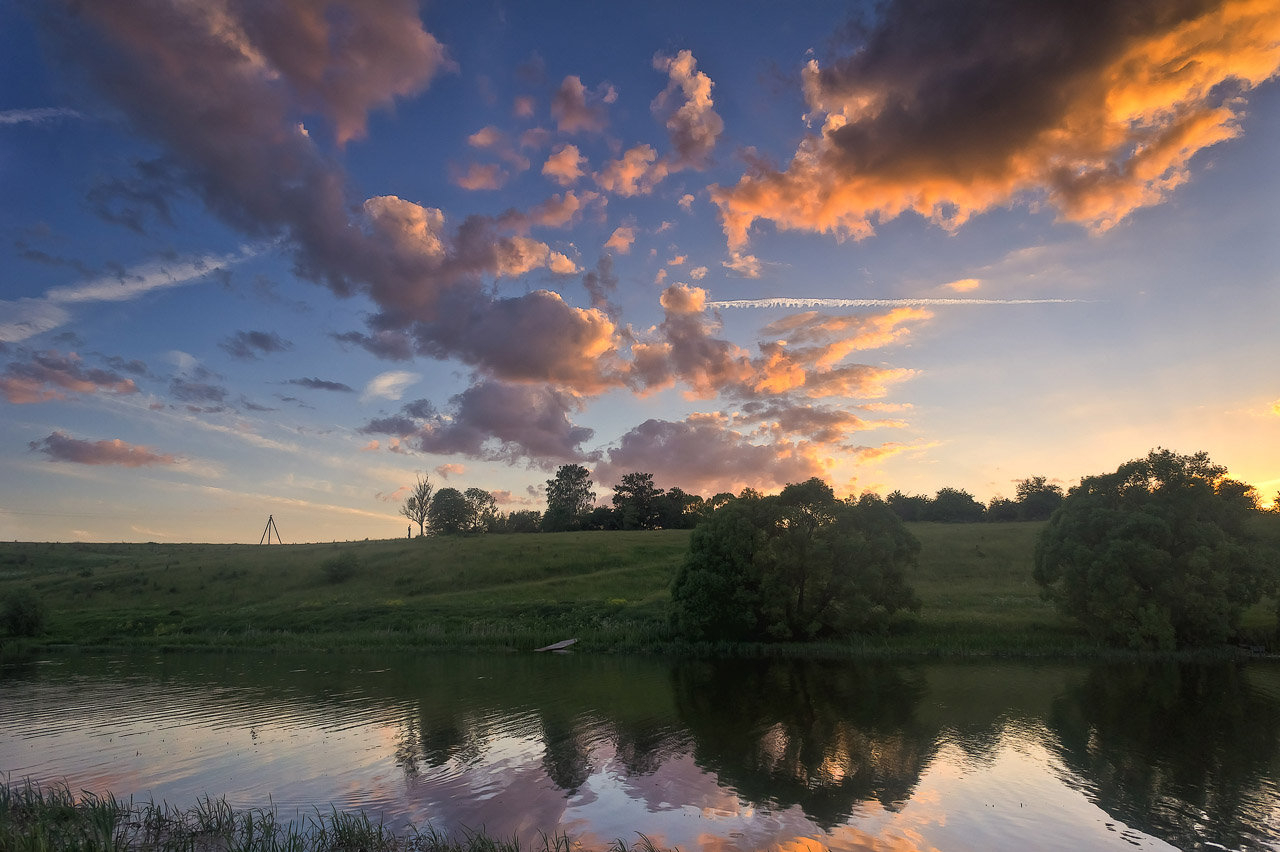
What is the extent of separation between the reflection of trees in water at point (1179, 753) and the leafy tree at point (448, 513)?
135 metres

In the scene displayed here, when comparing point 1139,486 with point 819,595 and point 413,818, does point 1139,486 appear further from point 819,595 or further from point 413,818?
point 413,818

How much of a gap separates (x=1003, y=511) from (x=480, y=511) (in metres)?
117

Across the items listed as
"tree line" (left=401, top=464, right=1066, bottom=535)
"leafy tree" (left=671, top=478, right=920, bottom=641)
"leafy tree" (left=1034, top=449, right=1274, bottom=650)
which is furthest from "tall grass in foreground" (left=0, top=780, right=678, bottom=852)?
"tree line" (left=401, top=464, right=1066, bottom=535)

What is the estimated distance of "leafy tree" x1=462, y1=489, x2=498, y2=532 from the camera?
160875 millimetres

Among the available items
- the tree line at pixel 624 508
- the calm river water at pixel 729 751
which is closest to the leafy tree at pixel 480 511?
the tree line at pixel 624 508

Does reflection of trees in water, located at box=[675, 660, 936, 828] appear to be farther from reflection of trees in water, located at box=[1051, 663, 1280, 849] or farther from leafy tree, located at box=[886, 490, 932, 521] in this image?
leafy tree, located at box=[886, 490, 932, 521]

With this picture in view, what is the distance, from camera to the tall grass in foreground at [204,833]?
13.6 meters

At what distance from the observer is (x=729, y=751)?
23125 mm

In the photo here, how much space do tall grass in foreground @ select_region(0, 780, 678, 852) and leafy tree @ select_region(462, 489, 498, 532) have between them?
14345cm

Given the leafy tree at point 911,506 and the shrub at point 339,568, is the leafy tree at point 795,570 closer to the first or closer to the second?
the shrub at point 339,568

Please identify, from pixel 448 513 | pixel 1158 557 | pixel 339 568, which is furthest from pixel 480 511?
pixel 1158 557

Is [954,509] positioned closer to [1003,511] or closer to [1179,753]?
[1003,511]

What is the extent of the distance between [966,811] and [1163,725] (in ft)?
45.7

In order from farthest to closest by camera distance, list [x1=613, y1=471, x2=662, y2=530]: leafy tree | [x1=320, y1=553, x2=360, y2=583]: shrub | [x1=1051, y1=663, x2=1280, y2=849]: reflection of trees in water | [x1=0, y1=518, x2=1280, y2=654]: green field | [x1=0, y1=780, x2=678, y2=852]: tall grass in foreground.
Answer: [x1=613, y1=471, x2=662, y2=530]: leafy tree < [x1=320, y1=553, x2=360, y2=583]: shrub < [x1=0, y1=518, x2=1280, y2=654]: green field < [x1=1051, y1=663, x2=1280, y2=849]: reflection of trees in water < [x1=0, y1=780, x2=678, y2=852]: tall grass in foreground
